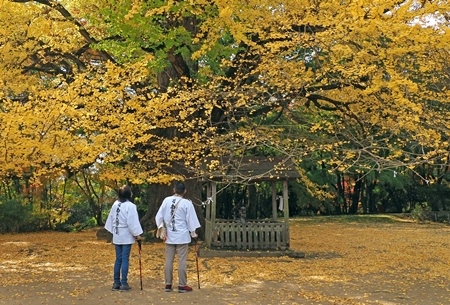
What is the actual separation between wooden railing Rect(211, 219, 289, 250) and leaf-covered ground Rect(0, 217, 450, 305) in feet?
1.96

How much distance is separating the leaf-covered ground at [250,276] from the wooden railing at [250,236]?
598 millimetres

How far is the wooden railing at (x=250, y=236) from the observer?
1055 centimetres

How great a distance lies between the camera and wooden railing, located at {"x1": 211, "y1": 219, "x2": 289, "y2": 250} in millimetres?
10547

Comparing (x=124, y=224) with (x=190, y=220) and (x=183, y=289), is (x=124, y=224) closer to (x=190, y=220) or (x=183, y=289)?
(x=190, y=220)

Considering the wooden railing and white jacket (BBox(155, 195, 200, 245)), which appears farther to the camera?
the wooden railing

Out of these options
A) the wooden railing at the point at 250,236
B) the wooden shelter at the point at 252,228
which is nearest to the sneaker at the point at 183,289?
the wooden shelter at the point at 252,228

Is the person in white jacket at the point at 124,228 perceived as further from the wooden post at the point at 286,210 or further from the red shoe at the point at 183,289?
the wooden post at the point at 286,210

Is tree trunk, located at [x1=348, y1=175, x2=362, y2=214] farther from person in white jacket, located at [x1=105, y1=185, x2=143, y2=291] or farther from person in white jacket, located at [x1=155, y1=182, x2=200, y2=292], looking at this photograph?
person in white jacket, located at [x1=105, y1=185, x2=143, y2=291]

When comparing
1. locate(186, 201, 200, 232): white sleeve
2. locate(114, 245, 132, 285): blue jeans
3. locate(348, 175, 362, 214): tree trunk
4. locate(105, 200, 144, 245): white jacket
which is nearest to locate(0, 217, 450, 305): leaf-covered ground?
locate(114, 245, 132, 285): blue jeans

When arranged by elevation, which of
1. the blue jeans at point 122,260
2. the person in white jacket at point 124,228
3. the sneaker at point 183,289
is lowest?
the sneaker at point 183,289

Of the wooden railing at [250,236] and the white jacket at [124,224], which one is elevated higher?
the white jacket at [124,224]

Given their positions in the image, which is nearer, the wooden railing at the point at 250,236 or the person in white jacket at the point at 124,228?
the person in white jacket at the point at 124,228

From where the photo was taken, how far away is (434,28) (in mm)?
7688

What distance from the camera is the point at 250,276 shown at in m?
7.82
